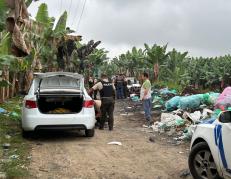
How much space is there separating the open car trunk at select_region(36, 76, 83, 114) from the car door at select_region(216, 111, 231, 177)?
564cm

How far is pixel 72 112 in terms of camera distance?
36.0 feet

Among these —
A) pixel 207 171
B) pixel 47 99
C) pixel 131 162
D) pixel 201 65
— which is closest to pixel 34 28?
pixel 47 99

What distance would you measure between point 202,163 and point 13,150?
4.64m

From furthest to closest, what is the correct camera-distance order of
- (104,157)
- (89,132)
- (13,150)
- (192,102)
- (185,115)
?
1. (192,102)
2. (185,115)
3. (89,132)
4. (13,150)
5. (104,157)

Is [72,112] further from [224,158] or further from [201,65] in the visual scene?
[201,65]

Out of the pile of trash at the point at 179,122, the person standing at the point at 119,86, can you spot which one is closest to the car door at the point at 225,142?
the pile of trash at the point at 179,122

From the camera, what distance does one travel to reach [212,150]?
6.15m

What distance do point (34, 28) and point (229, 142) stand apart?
692 inches

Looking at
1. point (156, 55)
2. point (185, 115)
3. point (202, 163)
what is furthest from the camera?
point (156, 55)

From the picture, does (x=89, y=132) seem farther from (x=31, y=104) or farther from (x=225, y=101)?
Result: (x=225, y=101)

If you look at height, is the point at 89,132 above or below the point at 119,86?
below

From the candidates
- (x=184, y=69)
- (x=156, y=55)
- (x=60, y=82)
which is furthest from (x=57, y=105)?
(x=184, y=69)

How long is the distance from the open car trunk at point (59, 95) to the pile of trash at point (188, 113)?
9.95 ft

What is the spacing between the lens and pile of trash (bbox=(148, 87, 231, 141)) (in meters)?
12.5
